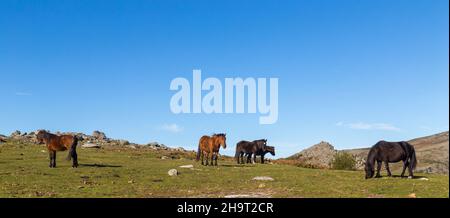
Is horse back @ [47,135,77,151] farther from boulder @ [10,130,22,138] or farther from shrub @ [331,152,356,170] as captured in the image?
boulder @ [10,130,22,138]

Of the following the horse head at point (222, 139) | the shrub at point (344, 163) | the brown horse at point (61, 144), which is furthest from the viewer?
the shrub at point (344, 163)

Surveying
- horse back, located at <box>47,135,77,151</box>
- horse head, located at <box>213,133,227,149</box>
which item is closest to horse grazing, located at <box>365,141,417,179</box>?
horse head, located at <box>213,133,227,149</box>

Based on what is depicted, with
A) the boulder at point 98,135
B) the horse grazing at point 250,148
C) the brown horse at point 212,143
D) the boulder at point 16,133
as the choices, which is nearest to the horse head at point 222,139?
the brown horse at point 212,143

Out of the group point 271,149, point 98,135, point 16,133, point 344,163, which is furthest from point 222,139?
point 16,133

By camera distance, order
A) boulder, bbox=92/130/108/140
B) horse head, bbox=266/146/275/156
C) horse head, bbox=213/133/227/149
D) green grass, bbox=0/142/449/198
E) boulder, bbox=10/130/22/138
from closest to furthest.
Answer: green grass, bbox=0/142/449/198 → horse head, bbox=213/133/227/149 → horse head, bbox=266/146/275/156 → boulder, bbox=10/130/22/138 → boulder, bbox=92/130/108/140

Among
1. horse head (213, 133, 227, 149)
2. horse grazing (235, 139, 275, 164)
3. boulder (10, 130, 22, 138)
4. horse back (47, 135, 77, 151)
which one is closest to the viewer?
horse back (47, 135, 77, 151)

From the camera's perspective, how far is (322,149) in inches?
2682

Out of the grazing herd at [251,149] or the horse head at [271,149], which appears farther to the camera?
the horse head at [271,149]

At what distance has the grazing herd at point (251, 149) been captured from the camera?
90.4ft

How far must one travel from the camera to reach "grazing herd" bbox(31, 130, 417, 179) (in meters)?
27.5

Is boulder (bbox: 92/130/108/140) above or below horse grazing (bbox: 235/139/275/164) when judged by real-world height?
above

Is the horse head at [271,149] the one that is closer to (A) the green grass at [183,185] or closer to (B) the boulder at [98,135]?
(A) the green grass at [183,185]

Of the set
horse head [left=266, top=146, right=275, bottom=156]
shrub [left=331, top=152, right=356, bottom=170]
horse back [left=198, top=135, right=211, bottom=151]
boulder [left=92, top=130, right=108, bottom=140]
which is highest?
boulder [left=92, top=130, right=108, bottom=140]
